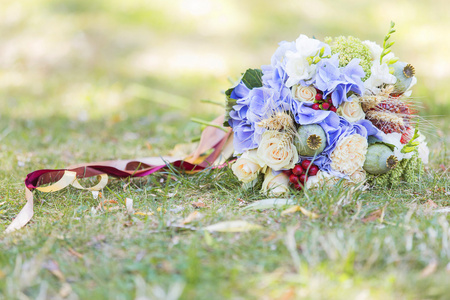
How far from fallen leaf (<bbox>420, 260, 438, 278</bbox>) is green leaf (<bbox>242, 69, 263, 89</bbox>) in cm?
124

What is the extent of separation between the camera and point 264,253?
1.71 meters

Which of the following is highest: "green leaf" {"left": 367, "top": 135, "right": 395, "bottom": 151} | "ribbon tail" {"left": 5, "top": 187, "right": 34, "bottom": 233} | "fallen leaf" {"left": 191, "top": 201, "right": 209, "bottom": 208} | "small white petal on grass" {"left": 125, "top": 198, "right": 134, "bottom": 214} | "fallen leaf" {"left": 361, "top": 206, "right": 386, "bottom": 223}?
"green leaf" {"left": 367, "top": 135, "right": 395, "bottom": 151}

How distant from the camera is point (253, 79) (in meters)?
2.49

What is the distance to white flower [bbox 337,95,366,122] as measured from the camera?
2.33m

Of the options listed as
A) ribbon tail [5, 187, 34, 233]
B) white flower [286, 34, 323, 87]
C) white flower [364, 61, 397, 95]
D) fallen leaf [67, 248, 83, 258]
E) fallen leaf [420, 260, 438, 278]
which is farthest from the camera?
white flower [364, 61, 397, 95]

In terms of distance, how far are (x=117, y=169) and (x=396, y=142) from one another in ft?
4.77

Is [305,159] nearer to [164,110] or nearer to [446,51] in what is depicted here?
[164,110]

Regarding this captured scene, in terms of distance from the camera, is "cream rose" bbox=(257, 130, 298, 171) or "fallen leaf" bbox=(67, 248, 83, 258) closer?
"fallen leaf" bbox=(67, 248, 83, 258)

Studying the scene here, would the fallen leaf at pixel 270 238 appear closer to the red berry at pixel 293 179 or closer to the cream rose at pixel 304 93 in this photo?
the red berry at pixel 293 179

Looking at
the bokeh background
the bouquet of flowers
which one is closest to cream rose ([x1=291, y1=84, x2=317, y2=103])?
the bouquet of flowers

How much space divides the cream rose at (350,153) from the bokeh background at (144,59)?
160 centimetres

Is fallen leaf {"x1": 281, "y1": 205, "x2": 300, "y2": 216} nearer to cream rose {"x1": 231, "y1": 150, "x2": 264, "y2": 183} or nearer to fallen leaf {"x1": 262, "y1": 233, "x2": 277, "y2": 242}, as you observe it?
fallen leaf {"x1": 262, "y1": 233, "x2": 277, "y2": 242}

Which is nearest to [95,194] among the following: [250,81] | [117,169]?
[117,169]

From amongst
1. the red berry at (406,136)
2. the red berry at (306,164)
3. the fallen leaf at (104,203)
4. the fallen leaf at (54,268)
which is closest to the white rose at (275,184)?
the red berry at (306,164)
